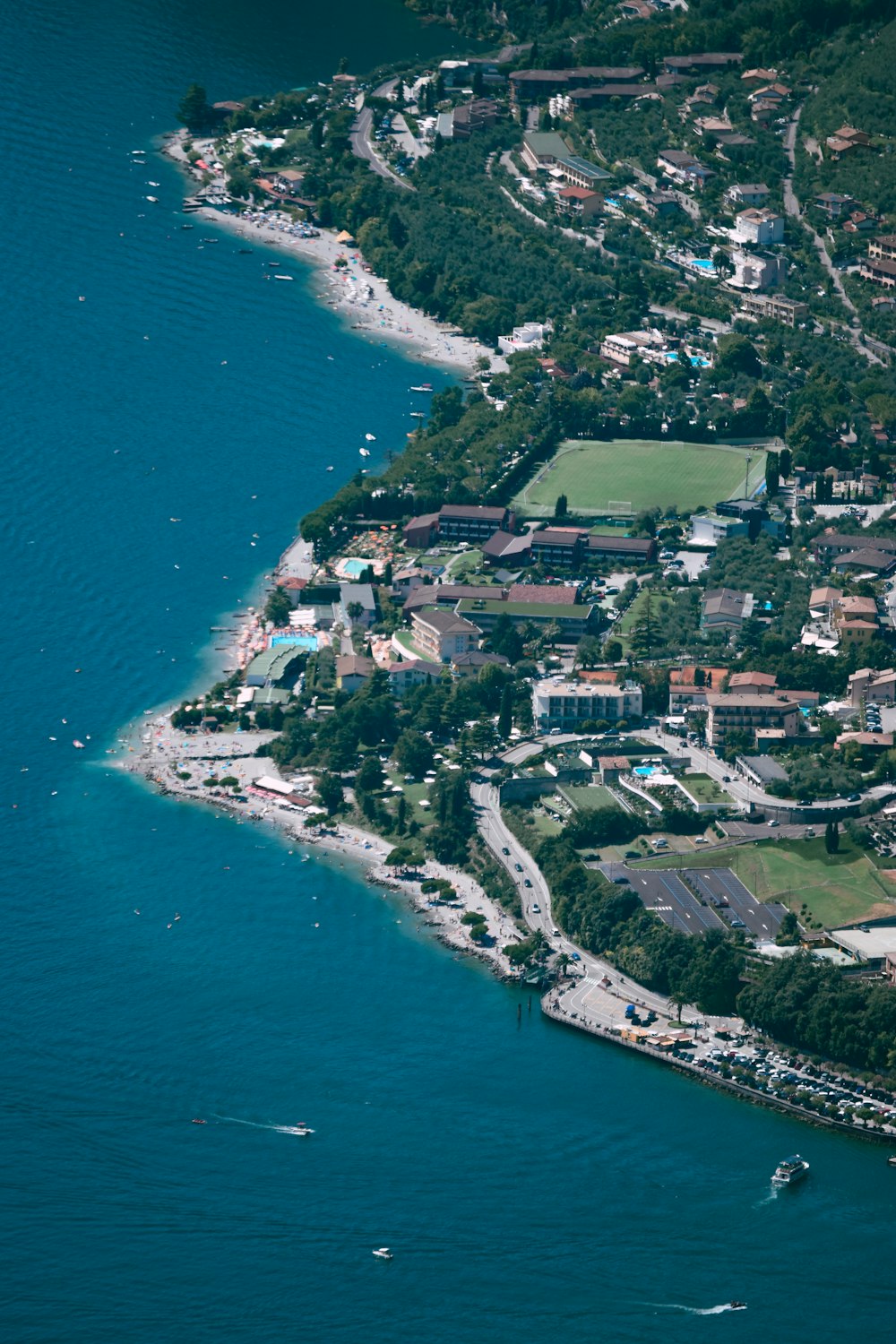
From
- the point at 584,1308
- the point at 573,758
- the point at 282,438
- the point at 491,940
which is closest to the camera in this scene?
the point at 584,1308

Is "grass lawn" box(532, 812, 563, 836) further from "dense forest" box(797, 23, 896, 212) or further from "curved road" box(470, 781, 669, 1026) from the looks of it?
"dense forest" box(797, 23, 896, 212)

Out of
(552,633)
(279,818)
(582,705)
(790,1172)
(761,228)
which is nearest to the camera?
(790,1172)

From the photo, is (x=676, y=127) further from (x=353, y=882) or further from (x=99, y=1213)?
(x=99, y=1213)

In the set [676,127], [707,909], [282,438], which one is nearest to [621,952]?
[707,909]

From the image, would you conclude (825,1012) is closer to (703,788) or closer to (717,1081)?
(717,1081)

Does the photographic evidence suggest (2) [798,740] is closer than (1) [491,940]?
No

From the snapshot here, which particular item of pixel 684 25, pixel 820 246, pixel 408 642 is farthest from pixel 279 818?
pixel 684 25

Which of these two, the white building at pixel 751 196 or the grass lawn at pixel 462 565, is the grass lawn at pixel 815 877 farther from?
the white building at pixel 751 196
